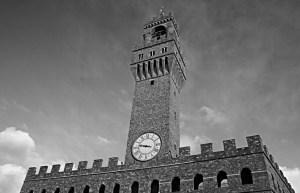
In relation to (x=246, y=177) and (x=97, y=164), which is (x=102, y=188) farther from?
(x=246, y=177)

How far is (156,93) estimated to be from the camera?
3309cm

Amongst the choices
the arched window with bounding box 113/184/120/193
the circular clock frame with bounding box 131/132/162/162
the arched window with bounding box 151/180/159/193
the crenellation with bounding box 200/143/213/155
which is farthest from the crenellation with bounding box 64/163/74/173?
the crenellation with bounding box 200/143/213/155

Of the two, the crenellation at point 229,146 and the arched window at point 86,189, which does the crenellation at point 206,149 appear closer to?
the crenellation at point 229,146

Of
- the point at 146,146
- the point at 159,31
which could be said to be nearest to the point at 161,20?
the point at 159,31

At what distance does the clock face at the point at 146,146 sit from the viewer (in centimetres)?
2869

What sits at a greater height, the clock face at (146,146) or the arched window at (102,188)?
the clock face at (146,146)

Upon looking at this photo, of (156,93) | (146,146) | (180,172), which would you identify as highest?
(156,93)

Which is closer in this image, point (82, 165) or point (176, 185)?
point (176, 185)

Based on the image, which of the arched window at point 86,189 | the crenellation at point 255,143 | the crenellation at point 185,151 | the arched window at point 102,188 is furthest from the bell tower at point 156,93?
the crenellation at point 255,143

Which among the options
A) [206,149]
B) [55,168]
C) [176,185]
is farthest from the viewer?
[55,168]

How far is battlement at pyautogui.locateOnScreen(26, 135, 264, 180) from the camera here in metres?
24.1

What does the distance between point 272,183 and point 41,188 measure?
21.7 meters

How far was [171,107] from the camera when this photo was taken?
3206cm

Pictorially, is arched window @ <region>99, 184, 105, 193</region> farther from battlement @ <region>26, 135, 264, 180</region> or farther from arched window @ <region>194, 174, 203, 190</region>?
arched window @ <region>194, 174, 203, 190</region>
